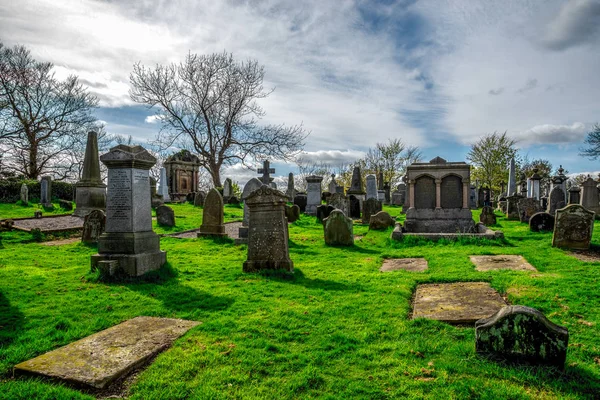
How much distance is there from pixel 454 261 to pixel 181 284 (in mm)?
5388

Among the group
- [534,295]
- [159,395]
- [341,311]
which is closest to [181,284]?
[341,311]

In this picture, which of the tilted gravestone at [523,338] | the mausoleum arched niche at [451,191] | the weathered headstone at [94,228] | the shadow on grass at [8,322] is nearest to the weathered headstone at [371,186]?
the mausoleum arched niche at [451,191]

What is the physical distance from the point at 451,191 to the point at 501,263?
5.96 metres

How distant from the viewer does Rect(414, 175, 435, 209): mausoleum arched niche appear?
13.5 m

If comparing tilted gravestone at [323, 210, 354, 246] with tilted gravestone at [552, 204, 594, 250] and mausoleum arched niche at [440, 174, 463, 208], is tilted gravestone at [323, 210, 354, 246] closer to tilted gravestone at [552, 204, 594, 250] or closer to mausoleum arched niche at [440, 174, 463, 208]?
mausoleum arched niche at [440, 174, 463, 208]

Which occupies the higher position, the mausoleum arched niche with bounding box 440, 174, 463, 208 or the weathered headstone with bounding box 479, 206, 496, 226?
the mausoleum arched niche with bounding box 440, 174, 463, 208

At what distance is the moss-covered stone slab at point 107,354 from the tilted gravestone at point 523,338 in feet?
9.88

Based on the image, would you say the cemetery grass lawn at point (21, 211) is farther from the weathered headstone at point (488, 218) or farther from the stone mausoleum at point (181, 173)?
the weathered headstone at point (488, 218)

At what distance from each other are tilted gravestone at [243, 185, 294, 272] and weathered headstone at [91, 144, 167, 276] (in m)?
1.89

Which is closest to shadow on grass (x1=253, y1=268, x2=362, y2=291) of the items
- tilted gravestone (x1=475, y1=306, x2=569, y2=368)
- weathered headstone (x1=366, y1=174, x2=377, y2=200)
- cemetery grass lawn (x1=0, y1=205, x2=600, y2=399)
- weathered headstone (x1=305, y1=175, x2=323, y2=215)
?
cemetery grass lawn (x1=0, y1=205, x2=600, y2=399)

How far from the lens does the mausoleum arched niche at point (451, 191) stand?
43.4 ft

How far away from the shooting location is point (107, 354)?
349cm

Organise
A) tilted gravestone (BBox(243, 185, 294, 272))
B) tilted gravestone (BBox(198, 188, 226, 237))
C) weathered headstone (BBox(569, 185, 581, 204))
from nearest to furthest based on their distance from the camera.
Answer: tilted gravestone (BBox(243, 185, 294, 272)) → tilted gravestone (BBox(198, 188, 226, 237)) → weathered headstone (BBox(569, 185, 581, 204))

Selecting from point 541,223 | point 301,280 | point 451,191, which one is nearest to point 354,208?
point 451,191
